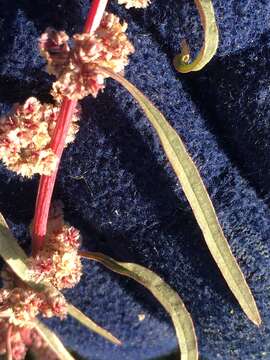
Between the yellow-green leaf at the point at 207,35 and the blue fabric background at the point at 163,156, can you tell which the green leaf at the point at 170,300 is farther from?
the yellow-green leaf at the point at 207,35

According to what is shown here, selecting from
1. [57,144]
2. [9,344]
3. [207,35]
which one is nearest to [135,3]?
[207,35]

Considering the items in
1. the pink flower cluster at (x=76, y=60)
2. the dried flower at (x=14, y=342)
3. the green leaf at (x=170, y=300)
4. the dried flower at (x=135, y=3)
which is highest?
the dried flower at (x=135, y=3)

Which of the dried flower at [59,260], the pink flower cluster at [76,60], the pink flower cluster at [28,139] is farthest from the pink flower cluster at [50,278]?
the pink flower cluster at [76,60]

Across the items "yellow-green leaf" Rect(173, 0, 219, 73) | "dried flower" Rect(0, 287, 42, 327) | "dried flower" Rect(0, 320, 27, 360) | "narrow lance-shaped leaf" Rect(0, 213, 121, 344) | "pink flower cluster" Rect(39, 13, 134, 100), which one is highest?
"pink flower cluster" Rect(39, 13, 134, 100)

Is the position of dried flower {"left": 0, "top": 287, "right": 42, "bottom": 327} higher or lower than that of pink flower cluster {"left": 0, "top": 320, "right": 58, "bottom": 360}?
higher

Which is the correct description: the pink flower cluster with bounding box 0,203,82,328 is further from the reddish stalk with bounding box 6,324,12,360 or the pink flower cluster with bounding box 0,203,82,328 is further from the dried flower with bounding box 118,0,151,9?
the dried flower with bounding box 118,0,151,9

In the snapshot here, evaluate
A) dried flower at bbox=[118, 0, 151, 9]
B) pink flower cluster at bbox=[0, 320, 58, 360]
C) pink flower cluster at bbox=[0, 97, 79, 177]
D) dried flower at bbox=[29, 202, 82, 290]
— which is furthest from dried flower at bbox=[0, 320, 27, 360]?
dried flower at bbox=[118, 0, 151, 9]
